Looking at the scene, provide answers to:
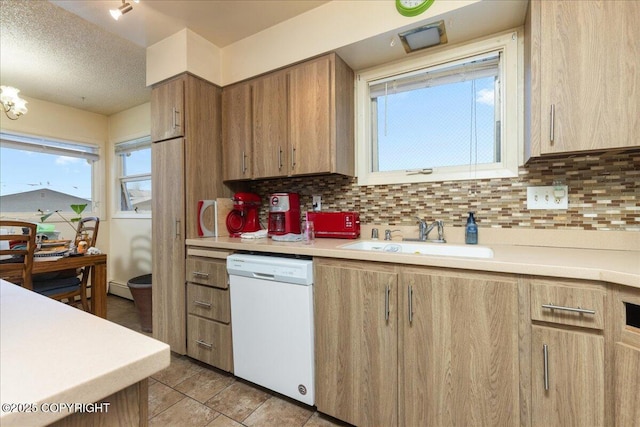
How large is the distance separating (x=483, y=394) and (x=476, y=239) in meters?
0.80

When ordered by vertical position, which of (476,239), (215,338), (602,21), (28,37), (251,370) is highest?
(28,37)

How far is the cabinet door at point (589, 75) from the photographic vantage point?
1.16m

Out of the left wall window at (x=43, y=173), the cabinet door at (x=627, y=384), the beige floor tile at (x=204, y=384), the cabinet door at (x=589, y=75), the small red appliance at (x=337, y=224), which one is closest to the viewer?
the cabinet door at (x=627, y=384)

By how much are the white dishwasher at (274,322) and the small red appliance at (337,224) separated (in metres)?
0.50

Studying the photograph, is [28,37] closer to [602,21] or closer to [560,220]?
[602,21]

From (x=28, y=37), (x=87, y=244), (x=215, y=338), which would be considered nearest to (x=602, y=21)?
(x=215, y=338)

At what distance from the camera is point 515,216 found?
5.30 feet

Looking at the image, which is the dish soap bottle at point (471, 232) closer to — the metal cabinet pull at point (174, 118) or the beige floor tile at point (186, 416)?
the beige floor tile at point (186, 416)

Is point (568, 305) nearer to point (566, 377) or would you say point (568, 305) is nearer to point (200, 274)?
point (566, 377)

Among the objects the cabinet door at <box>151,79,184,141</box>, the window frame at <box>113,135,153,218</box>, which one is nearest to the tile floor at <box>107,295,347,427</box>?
the cabinet door at <box>151,79,184,141</box>

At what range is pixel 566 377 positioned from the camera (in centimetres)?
102

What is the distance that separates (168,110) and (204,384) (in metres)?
1.97

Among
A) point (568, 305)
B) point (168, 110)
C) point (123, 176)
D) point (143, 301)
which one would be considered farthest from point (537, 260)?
point (123, 176)

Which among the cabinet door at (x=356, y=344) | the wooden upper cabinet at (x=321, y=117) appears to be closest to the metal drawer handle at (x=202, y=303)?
the cabinet door at (x=356, y=344)
